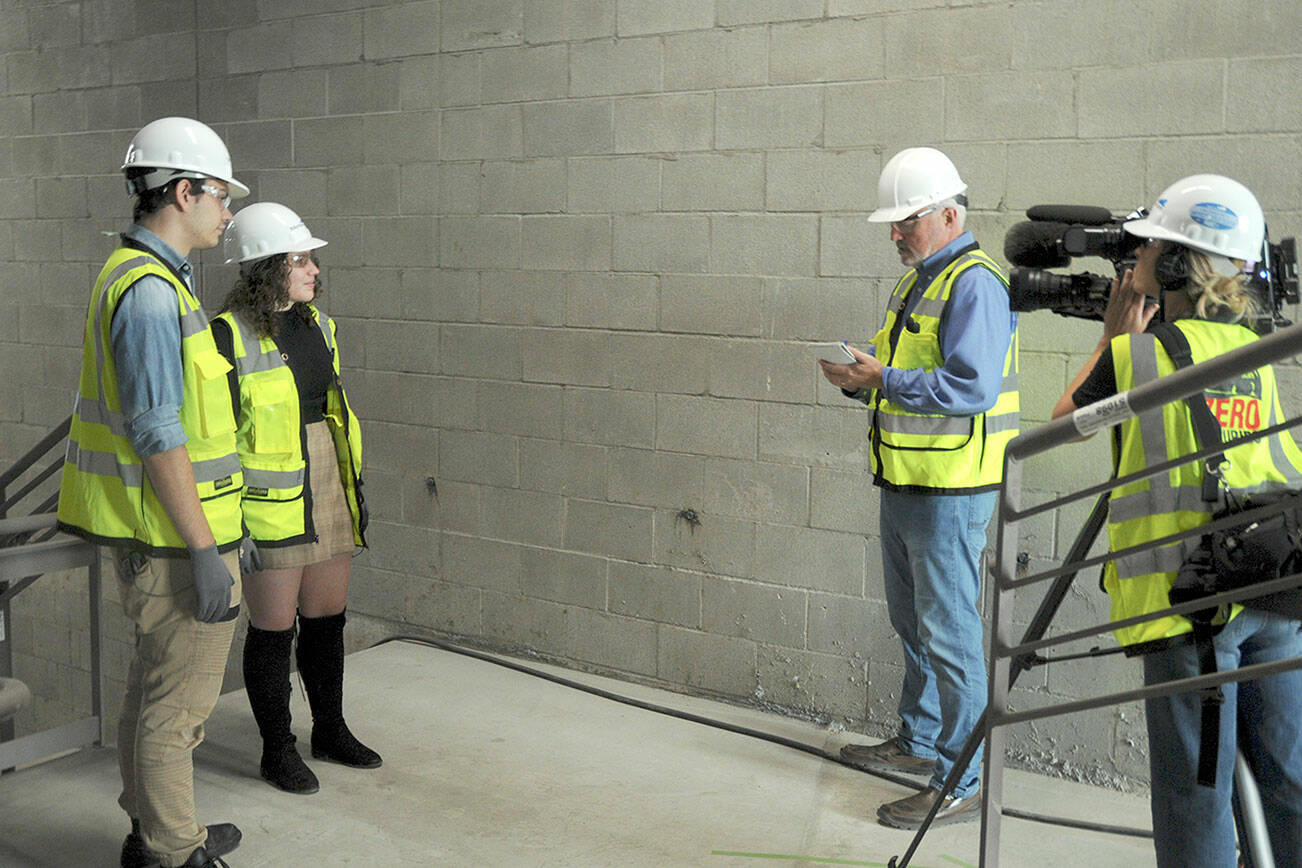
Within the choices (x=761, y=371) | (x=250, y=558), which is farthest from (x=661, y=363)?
(x=250, y=558)

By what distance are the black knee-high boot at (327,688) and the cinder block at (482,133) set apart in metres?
1.89

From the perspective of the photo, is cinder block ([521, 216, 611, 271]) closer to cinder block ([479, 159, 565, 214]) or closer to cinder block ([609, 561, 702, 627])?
cinder block ([479, 159, 565, 214])

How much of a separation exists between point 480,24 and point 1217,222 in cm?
310

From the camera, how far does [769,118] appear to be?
12.2ft

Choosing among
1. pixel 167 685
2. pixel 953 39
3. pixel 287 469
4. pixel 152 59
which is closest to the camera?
pixel 167 685

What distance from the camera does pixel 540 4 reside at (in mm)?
4141

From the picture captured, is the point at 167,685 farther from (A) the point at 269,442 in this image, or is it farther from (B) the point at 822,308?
(B) the point at 822,308

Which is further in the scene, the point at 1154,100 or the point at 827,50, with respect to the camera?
the point at 827,50

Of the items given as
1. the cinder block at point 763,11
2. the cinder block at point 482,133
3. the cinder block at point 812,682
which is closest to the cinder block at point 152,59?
the cinder block at point 482,133

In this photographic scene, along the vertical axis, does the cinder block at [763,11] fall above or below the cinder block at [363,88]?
above

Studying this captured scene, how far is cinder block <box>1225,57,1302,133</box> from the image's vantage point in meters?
2.94

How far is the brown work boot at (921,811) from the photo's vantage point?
296 centimetres

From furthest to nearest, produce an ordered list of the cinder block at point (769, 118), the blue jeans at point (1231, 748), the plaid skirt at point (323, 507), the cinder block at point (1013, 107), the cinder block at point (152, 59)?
the cinder block at point (152, 59), the cinder block at point (769, 118), the cinder block at point (1013, 107), the plaid skirt at point (323, 507), the blue jeans at point (1231, 748)

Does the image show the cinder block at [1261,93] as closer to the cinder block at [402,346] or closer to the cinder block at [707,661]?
the cinder block at [707,661]
